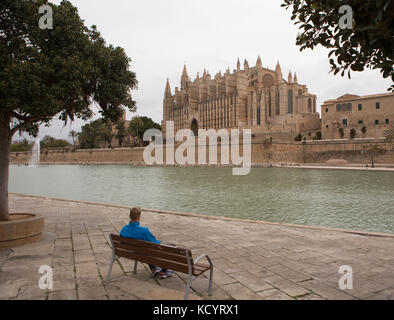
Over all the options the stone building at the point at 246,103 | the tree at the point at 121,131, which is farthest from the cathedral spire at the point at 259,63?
the tree at the point at 121,131

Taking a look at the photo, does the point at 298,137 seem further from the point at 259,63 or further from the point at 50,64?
the point at 50,64

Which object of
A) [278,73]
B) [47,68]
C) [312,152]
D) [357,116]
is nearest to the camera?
[47,68]

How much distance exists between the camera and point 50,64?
191 inches

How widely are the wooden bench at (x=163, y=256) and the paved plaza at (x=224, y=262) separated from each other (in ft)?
0.92

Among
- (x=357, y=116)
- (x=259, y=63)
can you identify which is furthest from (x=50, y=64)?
(x=259, y=63)

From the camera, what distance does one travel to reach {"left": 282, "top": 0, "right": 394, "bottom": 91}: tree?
256 centimetres

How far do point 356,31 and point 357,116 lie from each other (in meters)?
44.5

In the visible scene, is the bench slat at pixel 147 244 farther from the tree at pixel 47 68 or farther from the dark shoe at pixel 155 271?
the tree at pixel 47 68

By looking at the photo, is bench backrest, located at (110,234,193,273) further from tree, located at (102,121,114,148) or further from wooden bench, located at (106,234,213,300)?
tree, located at (102,121,114,148)

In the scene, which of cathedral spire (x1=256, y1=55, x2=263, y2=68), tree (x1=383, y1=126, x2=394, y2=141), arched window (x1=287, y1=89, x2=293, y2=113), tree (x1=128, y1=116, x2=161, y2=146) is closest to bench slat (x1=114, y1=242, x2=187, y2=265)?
tree (x1=383, y1=126, x2=394, y2=141)

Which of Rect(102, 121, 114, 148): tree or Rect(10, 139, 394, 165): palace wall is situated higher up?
Rect(102, 121, 114, 148): tree

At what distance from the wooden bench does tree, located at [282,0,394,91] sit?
7.43ft

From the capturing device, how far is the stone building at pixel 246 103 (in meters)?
52.1
